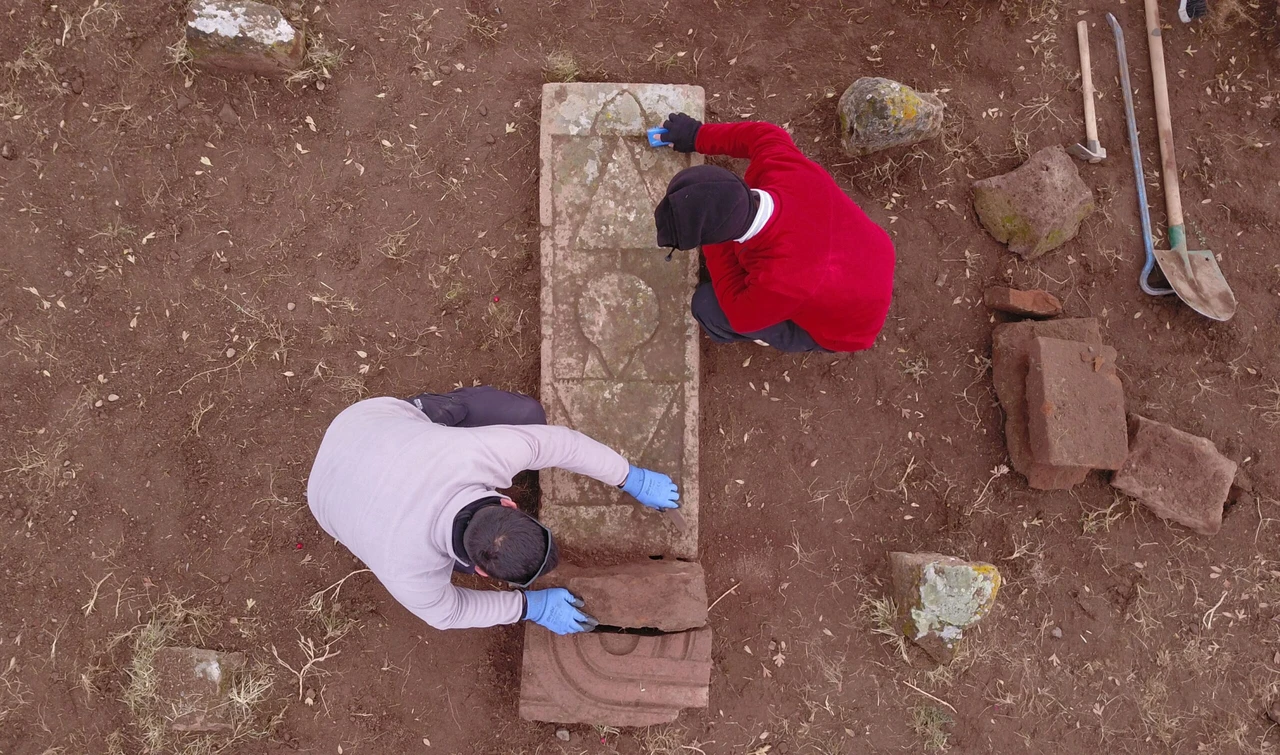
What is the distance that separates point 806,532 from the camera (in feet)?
11.5

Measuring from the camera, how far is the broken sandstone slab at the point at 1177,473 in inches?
133

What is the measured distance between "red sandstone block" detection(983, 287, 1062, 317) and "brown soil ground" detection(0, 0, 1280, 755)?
0.44ft

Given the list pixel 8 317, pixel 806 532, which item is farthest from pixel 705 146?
pixel 8 317

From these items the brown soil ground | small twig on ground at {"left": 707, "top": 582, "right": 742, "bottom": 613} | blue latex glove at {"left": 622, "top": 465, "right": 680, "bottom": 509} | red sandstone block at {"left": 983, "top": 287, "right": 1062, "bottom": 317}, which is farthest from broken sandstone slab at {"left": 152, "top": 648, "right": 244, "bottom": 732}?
red sandstone block at {"left": 983, "top": 287, "right": 1062, "bottom": 317}

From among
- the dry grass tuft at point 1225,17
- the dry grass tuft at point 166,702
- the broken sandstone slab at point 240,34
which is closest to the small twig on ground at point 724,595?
the dry grass tuft at point 166,702

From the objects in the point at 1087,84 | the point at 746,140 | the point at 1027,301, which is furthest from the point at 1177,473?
the point at 746,140

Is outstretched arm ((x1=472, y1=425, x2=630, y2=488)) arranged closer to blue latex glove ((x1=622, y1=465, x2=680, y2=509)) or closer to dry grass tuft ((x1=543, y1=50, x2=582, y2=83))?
blue latex glove ((x1=622, y1=465, x2=680, y2=509))

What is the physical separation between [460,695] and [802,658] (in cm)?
179

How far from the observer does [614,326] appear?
3.36m

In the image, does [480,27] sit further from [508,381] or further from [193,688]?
[193,688]

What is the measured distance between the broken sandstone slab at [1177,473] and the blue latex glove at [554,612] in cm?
292

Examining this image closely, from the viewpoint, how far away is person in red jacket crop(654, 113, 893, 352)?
7.84ft

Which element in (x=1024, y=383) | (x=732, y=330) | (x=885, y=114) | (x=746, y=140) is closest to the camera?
(x=746, y=140)

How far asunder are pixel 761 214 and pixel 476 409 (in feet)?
4.91
